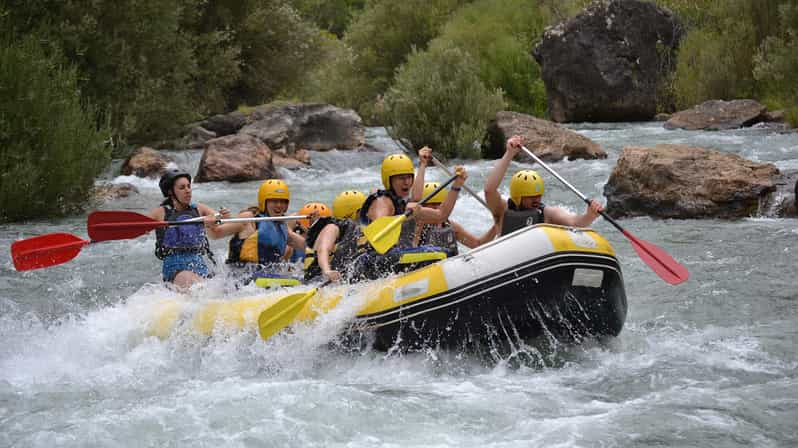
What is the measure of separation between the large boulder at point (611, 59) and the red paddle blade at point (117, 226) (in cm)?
1328

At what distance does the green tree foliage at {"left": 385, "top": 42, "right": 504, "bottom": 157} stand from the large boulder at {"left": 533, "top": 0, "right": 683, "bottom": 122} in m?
3.45

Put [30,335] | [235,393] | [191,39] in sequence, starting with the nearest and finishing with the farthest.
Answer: [235,393], [30,335], [191,39]

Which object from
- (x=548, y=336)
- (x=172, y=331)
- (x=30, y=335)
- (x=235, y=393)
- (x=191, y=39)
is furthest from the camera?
(x=191, y=39)

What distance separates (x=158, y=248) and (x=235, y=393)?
210 centimetres

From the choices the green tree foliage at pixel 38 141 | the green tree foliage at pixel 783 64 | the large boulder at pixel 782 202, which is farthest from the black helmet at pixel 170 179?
the green tree foliage at pixel 783 64

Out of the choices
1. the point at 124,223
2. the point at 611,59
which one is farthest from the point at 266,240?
the point at 611,59

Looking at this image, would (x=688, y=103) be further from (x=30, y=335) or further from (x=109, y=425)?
(x=109, y=425)

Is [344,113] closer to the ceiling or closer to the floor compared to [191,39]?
closer to the floor

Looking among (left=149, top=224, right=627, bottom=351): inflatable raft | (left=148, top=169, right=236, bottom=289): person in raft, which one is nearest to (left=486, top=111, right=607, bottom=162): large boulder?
(left=148, top=169, right=236, bottom=289): person in raft

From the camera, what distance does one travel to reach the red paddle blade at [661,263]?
539cm

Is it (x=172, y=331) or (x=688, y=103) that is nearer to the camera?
(x=172, y=331)

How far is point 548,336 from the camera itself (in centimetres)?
502

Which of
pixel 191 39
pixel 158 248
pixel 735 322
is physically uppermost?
pixel 191 39

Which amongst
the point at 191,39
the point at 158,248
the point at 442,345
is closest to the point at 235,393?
the point at 442,345
